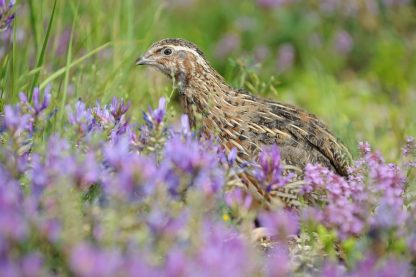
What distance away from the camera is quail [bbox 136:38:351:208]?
181 inches

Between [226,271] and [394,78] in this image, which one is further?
[394,78]

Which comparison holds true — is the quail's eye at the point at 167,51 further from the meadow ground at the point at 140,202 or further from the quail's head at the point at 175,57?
the meadow ground at the point at 140,202

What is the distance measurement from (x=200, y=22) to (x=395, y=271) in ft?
24.1

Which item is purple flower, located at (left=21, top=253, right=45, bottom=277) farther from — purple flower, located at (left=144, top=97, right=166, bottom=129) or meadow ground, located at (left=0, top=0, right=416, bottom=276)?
purple flower, located at (left=144, top=97, right=166, bottom=129)

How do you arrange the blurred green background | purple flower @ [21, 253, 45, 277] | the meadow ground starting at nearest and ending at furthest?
1. purple flower @ [21, 253, 45, 277]
2. the meadow ground
3. the blurred green background

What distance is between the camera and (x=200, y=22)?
9.50 m

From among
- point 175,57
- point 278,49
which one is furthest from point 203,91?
point 278,49

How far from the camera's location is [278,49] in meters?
8.85

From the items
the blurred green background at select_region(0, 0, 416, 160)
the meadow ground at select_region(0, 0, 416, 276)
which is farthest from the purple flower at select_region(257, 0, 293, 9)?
the meadow ground at select_region(0, 0, 416, 276)

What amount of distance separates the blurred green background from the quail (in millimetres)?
283

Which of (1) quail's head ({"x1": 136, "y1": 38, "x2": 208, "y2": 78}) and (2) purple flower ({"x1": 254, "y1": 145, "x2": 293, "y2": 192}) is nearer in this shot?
(2) purple flower ({"x1": 254, "y1": 145, "x2": 293, "y2": 192})

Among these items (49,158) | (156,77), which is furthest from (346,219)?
(156,77)

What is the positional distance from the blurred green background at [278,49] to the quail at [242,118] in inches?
11.1

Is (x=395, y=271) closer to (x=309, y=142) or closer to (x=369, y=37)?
(x=309, y=142)
